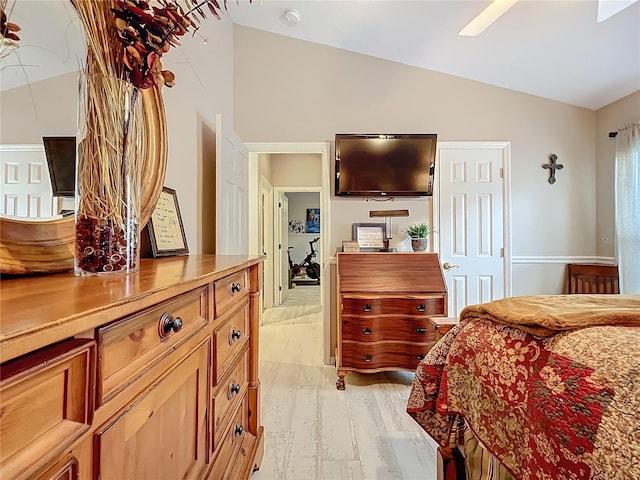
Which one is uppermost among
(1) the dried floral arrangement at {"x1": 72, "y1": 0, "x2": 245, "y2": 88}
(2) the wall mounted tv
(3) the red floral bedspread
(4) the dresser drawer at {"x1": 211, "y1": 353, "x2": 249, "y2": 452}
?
(2) the wall mounted tv

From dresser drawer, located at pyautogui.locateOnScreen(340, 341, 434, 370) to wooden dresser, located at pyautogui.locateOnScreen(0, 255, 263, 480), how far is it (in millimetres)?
1564

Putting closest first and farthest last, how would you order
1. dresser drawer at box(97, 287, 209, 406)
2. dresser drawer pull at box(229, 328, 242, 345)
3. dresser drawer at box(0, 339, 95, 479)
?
dresser drawer at box(0, 339, 95, 479)
dresser drawer at box(97, 287, 209, 406)
dresser drawer pull at box(229, 328, 242, 345)

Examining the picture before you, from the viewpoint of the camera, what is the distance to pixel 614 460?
624 millimetres

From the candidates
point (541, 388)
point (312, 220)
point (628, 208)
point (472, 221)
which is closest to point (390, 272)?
point (472, 221)

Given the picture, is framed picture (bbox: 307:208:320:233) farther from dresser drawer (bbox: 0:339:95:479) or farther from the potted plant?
dresser drawer (bbox: 0:339:95:479)

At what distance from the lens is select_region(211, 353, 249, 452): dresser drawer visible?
41.4 inches

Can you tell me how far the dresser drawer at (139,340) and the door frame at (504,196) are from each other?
281 centimetres

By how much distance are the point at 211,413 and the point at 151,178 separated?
95 centimetres

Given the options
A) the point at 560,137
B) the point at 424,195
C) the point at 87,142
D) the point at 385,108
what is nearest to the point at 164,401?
the point at 87,142

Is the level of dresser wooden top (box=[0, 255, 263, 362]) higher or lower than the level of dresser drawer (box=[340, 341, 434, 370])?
higher

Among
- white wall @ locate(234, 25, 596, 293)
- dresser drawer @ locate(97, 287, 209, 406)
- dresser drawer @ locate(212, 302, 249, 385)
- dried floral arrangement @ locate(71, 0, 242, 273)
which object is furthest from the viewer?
white wall @ locate(234, 25, 596, 293)

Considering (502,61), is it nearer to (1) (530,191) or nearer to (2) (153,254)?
(1) (530,191)

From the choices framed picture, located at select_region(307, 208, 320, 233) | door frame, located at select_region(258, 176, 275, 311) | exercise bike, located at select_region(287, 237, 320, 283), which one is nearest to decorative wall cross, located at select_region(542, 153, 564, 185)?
door frame, located at select_region(258, 176, 275, 311)

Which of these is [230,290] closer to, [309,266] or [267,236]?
[267,236]
